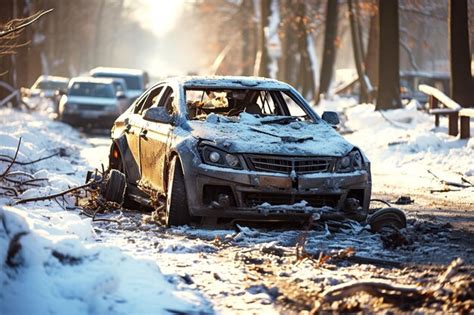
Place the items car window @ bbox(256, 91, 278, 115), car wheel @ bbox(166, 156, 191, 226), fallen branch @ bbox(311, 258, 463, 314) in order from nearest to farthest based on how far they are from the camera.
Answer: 1. fallen branch @ bbox(311, 258, 463, 314)
2. car wheel @ bbox(166, 156, 191, 226)
3. car window @ bbox(256, 91, 278, 115)

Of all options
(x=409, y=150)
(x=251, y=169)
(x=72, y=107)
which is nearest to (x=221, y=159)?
(x=251, y=169)

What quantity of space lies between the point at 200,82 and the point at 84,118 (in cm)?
2000

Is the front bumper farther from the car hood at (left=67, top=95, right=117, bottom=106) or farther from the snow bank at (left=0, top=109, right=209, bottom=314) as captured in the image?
the car hood at (left=67, top=95, right=117, bottom=106)

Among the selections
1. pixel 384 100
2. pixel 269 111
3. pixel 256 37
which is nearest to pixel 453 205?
pixel 269 111

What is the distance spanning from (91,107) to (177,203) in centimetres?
2155

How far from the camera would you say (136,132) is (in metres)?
11.6

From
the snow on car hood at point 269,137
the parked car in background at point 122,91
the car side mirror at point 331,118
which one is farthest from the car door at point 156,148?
the parked car in background at point 122,91

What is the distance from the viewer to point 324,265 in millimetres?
7488

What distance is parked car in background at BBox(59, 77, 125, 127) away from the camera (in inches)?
1200

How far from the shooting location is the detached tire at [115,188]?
1122cm

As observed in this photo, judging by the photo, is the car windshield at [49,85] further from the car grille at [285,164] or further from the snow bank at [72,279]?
the snow bank at [72,279]

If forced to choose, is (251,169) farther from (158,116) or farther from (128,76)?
(128,76)

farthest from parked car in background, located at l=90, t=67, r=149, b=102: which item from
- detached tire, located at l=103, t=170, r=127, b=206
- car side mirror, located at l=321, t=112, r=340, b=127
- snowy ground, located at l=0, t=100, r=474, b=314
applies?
car side mirror, located at l=321, t=112, r=340, b=127

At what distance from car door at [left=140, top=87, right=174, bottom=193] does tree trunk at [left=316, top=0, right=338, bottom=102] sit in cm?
2541
